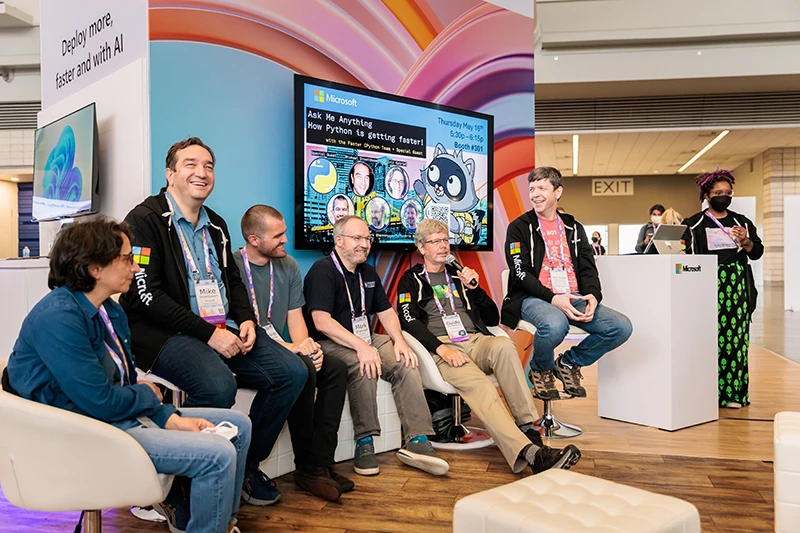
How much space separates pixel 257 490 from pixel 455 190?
8.31 feet

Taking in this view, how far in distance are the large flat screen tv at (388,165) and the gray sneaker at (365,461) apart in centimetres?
116

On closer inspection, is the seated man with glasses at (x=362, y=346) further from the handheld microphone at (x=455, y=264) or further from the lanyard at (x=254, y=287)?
the handheld microphone at (x=455, y=264)

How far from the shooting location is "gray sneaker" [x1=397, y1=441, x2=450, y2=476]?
3059 millimetres

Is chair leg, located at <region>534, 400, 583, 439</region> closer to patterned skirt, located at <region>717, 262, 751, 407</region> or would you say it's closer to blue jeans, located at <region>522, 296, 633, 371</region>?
blue jeans, located at <region>522, 296, 633, 371</region>

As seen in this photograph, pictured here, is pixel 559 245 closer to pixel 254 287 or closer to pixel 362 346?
pixel 362 346

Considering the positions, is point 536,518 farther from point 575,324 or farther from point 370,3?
point 370,3

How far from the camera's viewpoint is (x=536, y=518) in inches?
65.3

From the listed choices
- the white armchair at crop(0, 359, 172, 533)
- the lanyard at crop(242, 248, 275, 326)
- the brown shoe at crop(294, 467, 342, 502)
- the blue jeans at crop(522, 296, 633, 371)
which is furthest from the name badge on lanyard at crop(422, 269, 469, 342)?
the white armchair at crop(0, 359, 172, 533)

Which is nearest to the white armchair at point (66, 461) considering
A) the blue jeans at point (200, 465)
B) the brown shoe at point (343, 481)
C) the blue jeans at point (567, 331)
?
the blue jeans at point (200, 465)

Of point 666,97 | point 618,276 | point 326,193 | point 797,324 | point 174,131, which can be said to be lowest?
point 797,324

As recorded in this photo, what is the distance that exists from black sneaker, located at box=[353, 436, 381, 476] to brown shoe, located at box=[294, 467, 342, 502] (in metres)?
0.27

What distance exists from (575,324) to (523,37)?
8.66 ft

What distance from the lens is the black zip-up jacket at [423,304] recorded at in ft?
11.5

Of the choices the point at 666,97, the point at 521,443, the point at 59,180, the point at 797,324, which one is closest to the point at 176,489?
the point at 521,443
